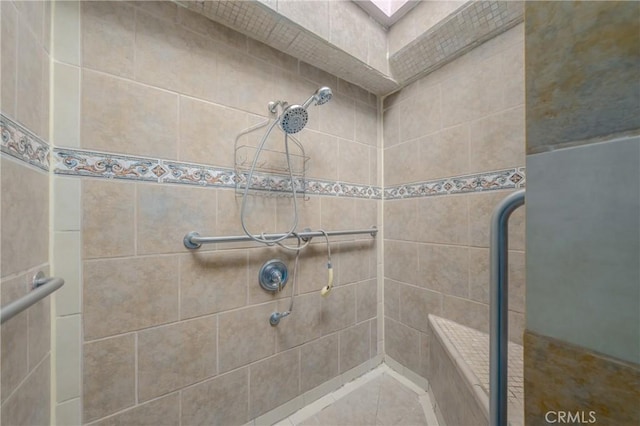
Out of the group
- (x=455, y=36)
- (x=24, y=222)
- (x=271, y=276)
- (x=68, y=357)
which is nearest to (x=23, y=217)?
(x=24, y=222)

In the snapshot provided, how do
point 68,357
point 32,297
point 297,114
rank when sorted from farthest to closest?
point 297,114 < point 68,357 < point 32,297

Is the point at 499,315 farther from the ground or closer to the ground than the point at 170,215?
closer to the ground

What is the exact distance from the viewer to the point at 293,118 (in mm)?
972

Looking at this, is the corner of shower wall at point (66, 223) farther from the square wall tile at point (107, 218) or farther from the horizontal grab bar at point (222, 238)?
the horizontal grab bar at point (222, 238)

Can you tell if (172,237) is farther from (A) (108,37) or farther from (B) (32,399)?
(A) (108,37)

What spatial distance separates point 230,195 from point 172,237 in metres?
0.28

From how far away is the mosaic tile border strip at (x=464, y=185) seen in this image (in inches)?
39.5

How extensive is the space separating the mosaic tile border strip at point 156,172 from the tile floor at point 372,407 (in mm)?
1127

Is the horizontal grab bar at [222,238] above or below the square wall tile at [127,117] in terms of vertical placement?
below

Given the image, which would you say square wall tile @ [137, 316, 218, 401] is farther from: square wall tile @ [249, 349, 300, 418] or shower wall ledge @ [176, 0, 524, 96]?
shower wall ledge @ [176, 0, 524, 96]

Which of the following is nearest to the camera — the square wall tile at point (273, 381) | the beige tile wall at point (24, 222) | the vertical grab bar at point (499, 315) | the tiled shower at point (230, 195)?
the vertical grab bar at point (499, 315)

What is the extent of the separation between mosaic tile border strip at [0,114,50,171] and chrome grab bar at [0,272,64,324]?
0.31 metres

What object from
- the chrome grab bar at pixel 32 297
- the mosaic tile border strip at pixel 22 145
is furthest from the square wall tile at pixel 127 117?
the chrome grab bar at pixel 32 297

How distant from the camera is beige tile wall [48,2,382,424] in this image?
75 cm
